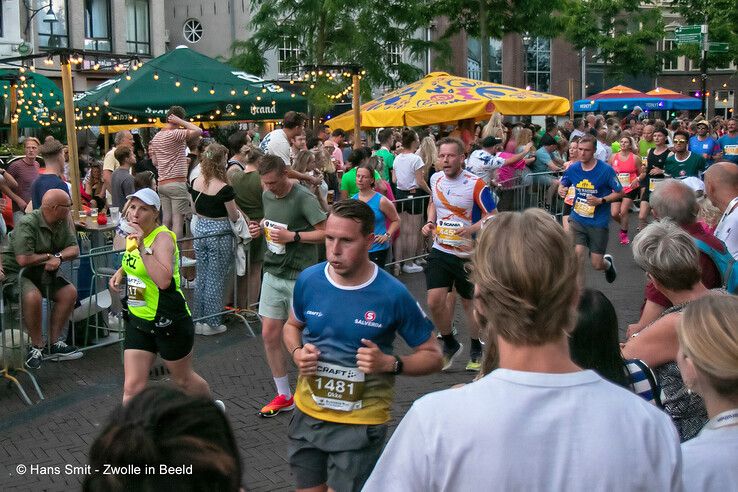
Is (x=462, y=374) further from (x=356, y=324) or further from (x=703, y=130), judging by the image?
(x=703, y=130)

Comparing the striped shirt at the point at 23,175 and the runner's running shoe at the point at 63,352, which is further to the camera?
the striped shirt at the point at 23,175

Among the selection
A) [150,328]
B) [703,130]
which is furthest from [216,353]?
[703,130]

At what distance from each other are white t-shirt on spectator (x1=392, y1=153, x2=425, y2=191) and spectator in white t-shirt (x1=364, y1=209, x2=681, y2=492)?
10727 mm

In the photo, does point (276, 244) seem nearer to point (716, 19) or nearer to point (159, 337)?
point (159, 337)

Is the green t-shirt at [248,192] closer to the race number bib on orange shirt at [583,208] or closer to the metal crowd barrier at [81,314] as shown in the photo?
the metal crowd barrier at [81,314]

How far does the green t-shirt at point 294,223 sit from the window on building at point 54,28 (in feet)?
89.3

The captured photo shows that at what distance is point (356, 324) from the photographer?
4.04m

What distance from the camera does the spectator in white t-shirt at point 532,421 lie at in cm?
196

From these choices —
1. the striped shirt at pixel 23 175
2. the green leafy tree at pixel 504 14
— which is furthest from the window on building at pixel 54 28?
the striped shirt at pixel 23 175

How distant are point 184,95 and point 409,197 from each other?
12.9 ft

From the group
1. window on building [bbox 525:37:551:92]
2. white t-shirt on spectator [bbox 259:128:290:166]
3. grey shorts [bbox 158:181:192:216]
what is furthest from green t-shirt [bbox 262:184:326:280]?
window on building [bbox 525:37:551:92]

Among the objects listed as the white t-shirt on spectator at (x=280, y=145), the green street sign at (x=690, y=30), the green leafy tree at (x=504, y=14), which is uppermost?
the green leafy tree at (x=504, y=14)

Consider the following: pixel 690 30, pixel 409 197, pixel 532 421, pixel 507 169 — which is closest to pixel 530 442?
pixel 532 421

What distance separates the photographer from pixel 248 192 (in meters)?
9.84
